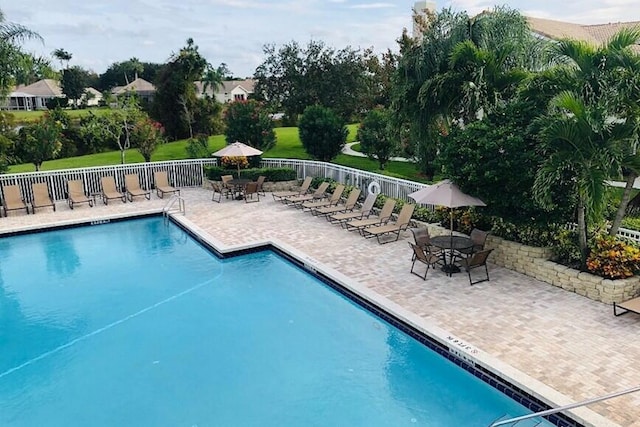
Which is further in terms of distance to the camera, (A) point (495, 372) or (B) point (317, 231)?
(B) point (317, 231)

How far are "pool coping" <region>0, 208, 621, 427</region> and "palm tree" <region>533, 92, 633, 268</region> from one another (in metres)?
3.55

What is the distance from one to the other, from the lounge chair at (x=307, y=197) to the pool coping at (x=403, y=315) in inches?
156

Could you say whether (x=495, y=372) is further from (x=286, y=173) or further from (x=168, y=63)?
(x=168, y=63)

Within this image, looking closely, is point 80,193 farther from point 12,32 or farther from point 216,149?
point 216,149

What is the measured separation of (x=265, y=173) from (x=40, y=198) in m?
8.46

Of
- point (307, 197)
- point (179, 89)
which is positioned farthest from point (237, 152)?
point (179, 89)

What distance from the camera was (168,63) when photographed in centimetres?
3750

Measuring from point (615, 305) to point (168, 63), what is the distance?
119 ft

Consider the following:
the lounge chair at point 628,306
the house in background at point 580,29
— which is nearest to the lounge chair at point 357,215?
the lounge chair at point 628,306

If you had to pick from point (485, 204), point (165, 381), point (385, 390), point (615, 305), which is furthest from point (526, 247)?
point (165, 381)

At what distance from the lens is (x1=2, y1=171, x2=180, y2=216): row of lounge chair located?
17297mm

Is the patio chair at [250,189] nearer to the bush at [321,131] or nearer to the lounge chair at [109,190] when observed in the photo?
the bush at [321,131]

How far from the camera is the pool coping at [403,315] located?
6.20m

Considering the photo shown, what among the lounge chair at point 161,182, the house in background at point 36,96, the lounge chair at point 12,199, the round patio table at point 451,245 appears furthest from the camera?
the house in background at point 36,96
